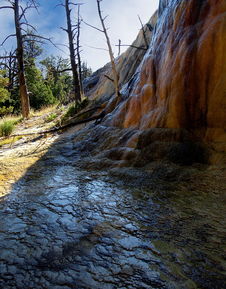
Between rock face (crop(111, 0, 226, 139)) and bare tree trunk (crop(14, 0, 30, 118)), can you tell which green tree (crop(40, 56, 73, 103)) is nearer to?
bare tree trunk (crop(14, 0, 30, 118))

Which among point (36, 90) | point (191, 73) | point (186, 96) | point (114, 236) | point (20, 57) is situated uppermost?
point (20, 57)

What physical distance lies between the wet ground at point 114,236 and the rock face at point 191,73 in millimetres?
1067

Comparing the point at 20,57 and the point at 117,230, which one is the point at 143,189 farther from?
the point at 20,57

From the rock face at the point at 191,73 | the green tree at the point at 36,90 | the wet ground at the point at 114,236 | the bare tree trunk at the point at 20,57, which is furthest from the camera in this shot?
the green tree at the point at 36,90

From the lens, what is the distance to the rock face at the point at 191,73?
2.70m

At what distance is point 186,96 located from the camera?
121 inches

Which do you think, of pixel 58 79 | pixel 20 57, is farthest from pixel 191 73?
pixel 58 79

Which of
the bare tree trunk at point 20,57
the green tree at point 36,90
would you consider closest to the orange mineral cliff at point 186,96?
the bare tree trunk at point 20,57

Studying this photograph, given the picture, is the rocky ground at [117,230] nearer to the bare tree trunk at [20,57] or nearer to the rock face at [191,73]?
the rock face at [191,73]

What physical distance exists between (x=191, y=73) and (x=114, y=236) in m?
2.46

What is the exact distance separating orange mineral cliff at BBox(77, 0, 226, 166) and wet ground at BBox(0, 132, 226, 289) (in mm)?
643

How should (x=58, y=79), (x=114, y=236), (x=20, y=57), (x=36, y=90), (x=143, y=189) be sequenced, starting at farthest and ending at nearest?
(x=58, y=79)
(x=36, y=90)
(x=20, y=57)
(x=143, y=189)
(x=114, y=236)

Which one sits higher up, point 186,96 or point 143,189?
point 186,96

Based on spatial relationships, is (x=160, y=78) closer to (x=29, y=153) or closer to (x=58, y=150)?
(x=58, y=150)
